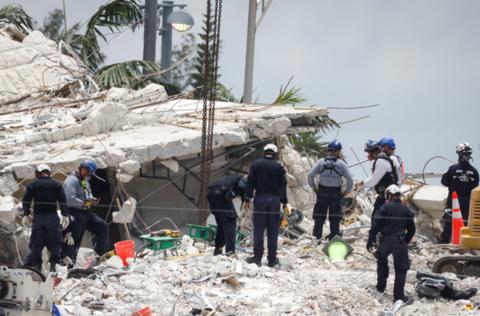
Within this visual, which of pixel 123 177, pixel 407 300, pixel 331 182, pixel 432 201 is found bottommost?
pixel 407 300

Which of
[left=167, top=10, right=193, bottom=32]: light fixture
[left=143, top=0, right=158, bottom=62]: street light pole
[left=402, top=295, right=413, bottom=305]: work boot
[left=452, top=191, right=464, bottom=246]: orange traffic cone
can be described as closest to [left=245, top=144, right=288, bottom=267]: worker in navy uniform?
[left=402, top=295, right=413, bottom=305]: work boot

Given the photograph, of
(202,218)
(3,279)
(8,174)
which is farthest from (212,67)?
(3,279)

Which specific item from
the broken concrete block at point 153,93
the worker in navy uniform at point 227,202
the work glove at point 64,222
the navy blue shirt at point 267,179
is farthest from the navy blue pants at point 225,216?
the broken concrete block at point 153,93

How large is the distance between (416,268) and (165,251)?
3615 mm

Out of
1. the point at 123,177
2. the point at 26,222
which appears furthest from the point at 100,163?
the point at 26,222

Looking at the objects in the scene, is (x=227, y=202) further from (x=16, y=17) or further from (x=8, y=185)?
(x=16, y=17)

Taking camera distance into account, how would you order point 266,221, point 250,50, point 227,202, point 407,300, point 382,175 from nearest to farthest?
point 407,300
point 266,221
point 227,202
point 382,175
point 250,50

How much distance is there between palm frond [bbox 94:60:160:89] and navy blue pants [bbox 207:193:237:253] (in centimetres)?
1034

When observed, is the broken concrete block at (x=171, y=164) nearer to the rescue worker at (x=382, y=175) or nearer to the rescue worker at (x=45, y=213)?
the rescue worker at (x=382, y=175)

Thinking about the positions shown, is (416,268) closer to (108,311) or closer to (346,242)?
(346,242)

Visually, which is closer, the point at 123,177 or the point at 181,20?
the point at 123,177

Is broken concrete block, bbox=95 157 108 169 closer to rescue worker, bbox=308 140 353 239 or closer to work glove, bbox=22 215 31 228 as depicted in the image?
work glove, bbox=22 215 31 228

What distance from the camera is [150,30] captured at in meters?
27.6

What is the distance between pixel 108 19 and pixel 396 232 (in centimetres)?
1647
